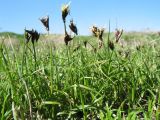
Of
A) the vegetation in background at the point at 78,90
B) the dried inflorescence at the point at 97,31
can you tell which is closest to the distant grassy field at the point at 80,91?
the vegetation in background at the point at 78,90

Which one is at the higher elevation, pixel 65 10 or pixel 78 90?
pixel 65 10

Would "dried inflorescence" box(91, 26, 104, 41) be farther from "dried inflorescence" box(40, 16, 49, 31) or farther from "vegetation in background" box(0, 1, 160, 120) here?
"dried inflorescence" box(40, 16, 49, 31)

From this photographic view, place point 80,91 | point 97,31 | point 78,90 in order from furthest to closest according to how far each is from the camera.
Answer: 1. point 97,31
2. point 78,90
3. point 80,91

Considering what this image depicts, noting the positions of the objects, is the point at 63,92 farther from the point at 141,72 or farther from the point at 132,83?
the point at 141,72

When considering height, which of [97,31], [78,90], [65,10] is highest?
[65,10]

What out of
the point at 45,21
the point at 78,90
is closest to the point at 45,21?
the point at 45,21

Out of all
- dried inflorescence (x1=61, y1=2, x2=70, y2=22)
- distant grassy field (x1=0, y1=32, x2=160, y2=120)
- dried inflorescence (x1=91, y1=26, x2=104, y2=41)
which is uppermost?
dried inflorescence (x1=61, y1=2, x2=70, y2=22)

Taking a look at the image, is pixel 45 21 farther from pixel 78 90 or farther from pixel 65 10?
pixel 78 90

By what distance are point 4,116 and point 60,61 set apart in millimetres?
1338

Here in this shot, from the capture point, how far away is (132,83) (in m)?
2.75

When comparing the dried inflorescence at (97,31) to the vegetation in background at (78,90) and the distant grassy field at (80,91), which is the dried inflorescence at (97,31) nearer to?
the vegetation in background at (78,90)

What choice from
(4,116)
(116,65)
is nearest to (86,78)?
(116,65)

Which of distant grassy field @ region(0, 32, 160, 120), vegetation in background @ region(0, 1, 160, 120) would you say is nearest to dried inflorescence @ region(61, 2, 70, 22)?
vegetation in background @ region(0, 1, 160, 120)

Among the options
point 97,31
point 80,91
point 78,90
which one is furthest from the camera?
point 97,31
